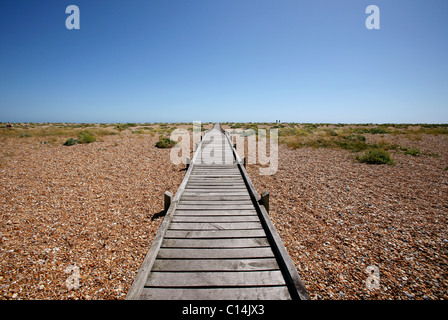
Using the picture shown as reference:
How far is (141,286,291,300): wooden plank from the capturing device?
2871 millimetres

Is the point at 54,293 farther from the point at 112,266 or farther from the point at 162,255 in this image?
the point at 162,255

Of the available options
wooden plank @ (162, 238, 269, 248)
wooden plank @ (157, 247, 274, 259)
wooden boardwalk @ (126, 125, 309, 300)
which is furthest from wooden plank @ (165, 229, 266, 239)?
wooden plank @ (157, 247, 274, 259)

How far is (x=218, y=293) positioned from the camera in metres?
2.94

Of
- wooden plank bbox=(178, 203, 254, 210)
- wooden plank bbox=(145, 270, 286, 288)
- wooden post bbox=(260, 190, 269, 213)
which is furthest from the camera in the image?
wooden plank bbox=(178, 203, 254, 210)

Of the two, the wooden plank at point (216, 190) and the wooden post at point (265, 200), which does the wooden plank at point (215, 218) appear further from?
the wooden plank at point (216, 190)

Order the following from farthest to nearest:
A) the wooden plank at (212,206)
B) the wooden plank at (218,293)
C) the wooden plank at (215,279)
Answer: the wooden plank at (212,206) < the wooden plank at (215,279) < the wooden plank at (218,293)

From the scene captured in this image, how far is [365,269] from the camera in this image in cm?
394

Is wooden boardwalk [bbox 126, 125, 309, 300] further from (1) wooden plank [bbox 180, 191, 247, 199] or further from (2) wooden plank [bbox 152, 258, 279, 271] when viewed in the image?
(1) wooden plank [bbox 180, 191, 247, 199]

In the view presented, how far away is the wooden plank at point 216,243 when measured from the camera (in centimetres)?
391

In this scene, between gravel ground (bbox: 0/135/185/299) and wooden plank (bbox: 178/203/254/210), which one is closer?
gravel ground (bbox: 0/135/185/299)

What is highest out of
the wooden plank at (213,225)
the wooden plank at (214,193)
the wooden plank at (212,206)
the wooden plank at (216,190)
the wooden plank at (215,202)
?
the wooden plank at (216,190)

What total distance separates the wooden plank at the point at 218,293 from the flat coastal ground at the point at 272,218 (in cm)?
90

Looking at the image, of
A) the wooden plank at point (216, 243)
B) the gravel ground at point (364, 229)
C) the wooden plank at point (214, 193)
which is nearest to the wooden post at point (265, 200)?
the gravel ground at point (364, 229)

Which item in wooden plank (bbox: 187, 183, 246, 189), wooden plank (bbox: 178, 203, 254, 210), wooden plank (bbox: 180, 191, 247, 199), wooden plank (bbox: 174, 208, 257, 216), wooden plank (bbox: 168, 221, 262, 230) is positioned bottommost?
wooden plank (bbox: 168, 221, 262, 230)
